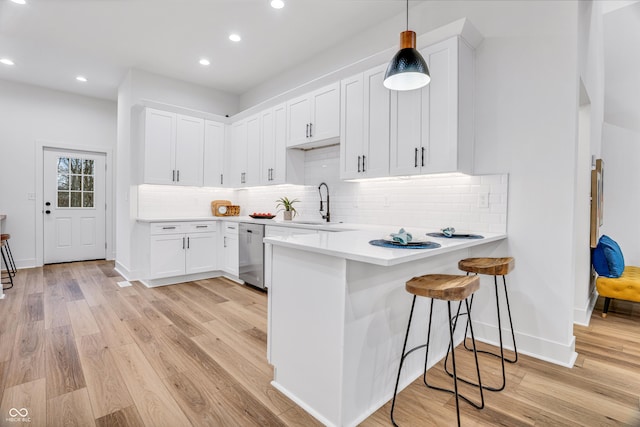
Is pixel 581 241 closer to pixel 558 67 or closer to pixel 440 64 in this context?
pixel 558 67

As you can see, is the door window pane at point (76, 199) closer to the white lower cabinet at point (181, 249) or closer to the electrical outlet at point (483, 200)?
the white lower cabinet at point (181, 249)

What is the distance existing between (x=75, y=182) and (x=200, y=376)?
18.8ft

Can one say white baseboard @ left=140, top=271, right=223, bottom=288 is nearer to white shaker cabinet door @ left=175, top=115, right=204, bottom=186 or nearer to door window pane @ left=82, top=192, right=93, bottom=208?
white shaker cabinet door @ left=175, top=115, right=204, bottom=186

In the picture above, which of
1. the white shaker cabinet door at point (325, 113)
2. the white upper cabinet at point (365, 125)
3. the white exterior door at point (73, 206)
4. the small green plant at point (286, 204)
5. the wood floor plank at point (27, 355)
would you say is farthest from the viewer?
the white exterior door at point (73, 206)

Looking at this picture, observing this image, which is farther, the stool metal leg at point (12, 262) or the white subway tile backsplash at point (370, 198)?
the stool metal leg at point (12, 262)

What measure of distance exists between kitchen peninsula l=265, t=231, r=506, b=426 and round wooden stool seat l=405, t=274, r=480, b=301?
153 millimetres

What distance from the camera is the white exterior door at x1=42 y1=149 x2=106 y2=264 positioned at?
5789mm

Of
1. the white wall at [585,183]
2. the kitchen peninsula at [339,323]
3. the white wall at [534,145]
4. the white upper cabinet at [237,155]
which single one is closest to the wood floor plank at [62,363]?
the kitchen peninsula at [339,323]

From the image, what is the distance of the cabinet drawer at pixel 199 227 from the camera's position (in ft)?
15.1

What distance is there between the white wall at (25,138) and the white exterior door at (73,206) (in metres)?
0.22

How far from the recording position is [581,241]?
3242 millimetres

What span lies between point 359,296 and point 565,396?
1493mm

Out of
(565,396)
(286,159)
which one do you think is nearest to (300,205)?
(286,159)

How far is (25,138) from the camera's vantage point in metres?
5.46
